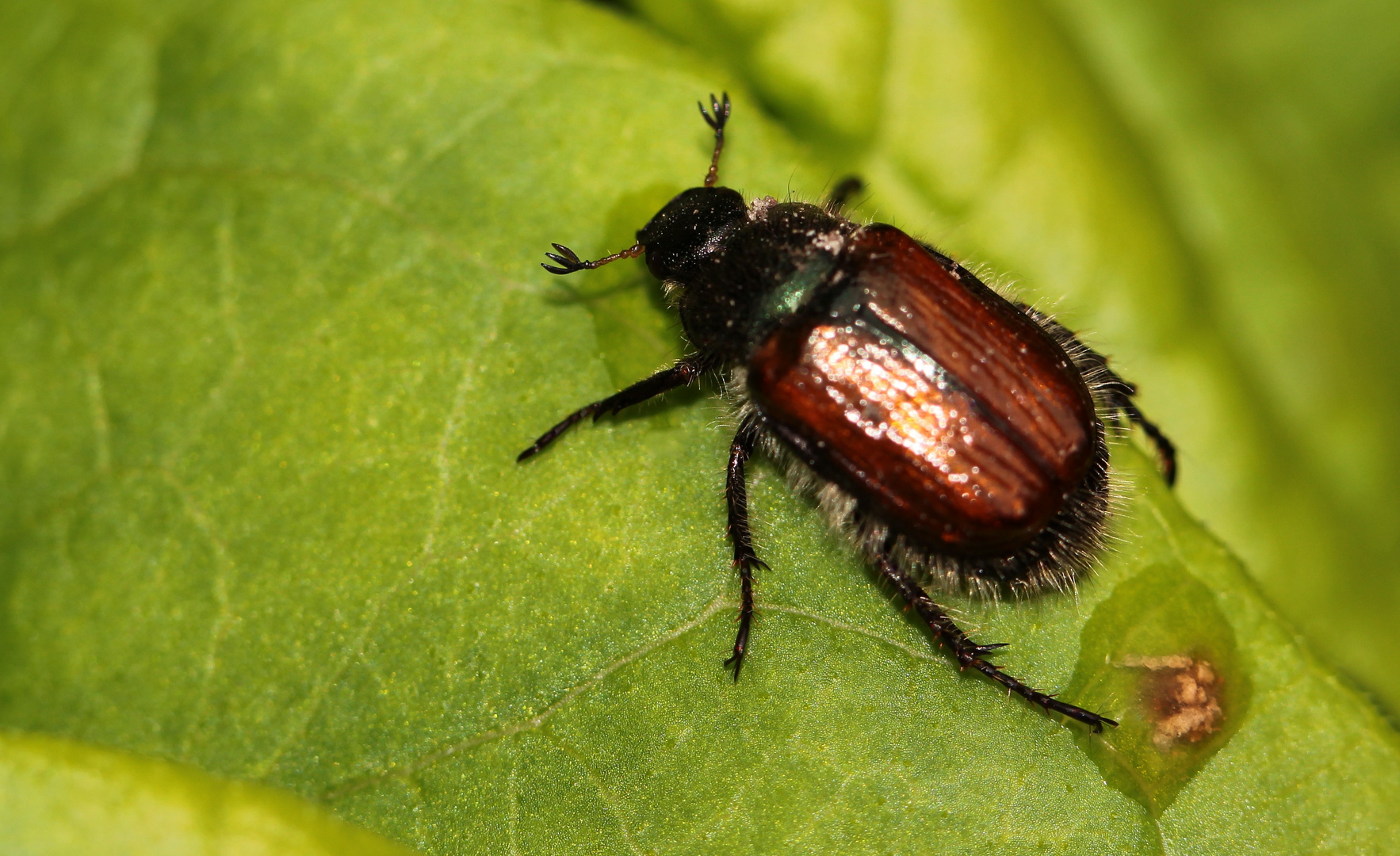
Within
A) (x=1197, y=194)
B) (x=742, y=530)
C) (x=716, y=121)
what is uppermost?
→ (x=1197, y=194)

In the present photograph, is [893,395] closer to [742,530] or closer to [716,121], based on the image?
[742,530]

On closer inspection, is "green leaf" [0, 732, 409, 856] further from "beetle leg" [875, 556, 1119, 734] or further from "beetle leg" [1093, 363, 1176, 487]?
"beetle leg" [1093, 363, 1176, 487]

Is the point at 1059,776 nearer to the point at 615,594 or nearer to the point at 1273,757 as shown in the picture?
the point at 1273,757

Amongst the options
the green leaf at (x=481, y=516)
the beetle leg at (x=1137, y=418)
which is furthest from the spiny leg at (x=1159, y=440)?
the green leaf at (x=481, y=516)

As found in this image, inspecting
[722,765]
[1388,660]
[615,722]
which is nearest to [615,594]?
[615,722]

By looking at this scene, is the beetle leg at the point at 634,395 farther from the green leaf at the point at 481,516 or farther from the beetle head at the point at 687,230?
the beetle head at the point at 687,230

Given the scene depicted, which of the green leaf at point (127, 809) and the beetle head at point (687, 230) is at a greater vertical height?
the beetle head at point (687, 230)

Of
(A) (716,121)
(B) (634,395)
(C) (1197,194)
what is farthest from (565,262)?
(C) (1197,194)
